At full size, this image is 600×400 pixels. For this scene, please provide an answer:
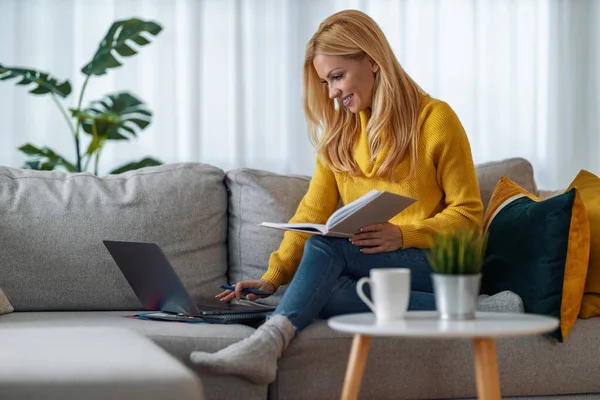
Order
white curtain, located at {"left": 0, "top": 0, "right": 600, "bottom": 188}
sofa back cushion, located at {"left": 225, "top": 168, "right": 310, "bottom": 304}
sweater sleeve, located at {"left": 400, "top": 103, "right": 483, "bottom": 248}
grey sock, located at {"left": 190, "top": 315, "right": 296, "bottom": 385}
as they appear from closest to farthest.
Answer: grey sock, located at {"left": 190, "top": 315, "right": 296, "bottom": 385} → sweater sleeve, located at {"left": 400, "top": 103, "right": 483, "bottom": 248} → sofa back cushion, located at {"left": 225, "top": 168, "right": 310, "bottom": 304} → white curtain, located at {"left": 0, "top": 0, "right": 600, "bottom": 188}

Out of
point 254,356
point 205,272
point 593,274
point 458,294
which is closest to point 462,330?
point 458,294

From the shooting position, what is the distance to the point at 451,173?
2232 mm

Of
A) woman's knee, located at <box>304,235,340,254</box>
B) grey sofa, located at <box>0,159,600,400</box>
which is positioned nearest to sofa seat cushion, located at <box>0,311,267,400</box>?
grey sofa, located at <box>0,159,600,400</box>

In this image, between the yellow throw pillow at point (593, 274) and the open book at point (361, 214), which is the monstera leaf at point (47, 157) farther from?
the yellow throw pillow at point (593, 274)

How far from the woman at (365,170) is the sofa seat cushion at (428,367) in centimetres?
9

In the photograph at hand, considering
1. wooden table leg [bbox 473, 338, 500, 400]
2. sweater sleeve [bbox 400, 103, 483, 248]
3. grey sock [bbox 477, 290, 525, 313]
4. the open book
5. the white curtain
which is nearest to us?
wooden table leg [bbox 473, 338, 500, 400]

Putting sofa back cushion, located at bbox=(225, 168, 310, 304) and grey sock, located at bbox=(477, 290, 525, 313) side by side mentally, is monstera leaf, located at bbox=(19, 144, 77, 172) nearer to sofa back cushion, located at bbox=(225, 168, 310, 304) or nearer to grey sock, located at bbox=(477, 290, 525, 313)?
sofa back cushion, located at bbox=(225, 168, 310, 304)

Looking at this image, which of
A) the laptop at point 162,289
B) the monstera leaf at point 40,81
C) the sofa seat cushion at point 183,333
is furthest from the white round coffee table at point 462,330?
the monstera leaf at point 40,81

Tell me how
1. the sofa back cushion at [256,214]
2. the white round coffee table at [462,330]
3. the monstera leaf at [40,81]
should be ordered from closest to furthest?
1. the white round coffee table at [462,330]
2. the sofa back cushion at [256,214]
3. the monstera leaf at [40,81]

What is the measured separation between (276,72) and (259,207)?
5.66ft

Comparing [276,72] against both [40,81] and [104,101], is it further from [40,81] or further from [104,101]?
[40,81]

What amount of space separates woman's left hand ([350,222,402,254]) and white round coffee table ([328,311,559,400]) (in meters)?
0.48

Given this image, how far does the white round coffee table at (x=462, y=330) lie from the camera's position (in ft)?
4.42

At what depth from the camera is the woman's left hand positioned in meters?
2.08
